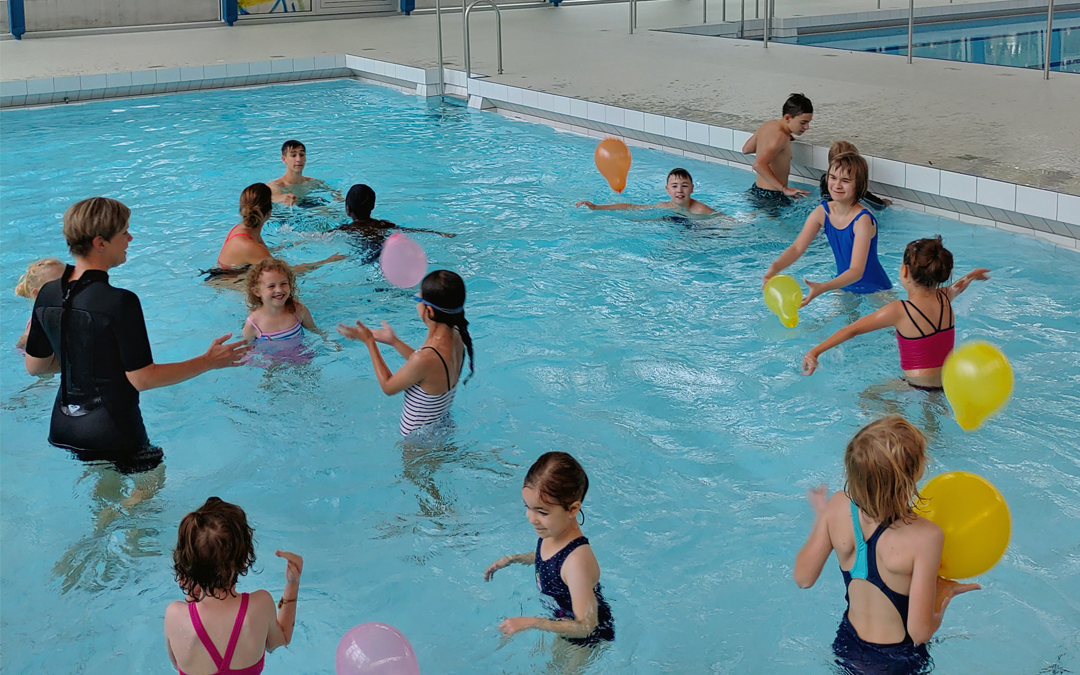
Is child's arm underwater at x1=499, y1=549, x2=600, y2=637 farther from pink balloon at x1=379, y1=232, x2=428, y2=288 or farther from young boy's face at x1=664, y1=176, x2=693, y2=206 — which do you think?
young boy's face at x1=664, y1=176, x2=693, y2=206

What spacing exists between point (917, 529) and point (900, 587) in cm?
18

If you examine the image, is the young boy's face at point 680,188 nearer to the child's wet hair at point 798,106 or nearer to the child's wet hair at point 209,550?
the child's wet hair at point 798,106

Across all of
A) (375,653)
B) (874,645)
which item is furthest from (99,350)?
(874,645)

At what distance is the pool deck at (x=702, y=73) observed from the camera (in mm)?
8281

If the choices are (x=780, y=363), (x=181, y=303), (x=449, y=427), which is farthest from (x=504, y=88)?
(x=449, y=427)

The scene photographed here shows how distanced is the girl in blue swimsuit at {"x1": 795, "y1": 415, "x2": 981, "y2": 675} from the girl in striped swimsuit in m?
1.72

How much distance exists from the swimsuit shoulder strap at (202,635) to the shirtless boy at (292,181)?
5.34 meters

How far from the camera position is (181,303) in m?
6.91

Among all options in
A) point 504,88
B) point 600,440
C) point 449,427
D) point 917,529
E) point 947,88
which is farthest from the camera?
point 504,88

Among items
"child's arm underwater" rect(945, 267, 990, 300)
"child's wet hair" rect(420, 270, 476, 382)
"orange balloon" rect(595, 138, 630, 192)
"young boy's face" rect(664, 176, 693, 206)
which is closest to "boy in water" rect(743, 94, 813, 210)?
"young boy's face" rect(664, 176, 693, 206)

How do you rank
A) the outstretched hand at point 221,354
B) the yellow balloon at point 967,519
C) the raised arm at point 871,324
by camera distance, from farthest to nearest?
the raised arm at point 871,324
the outstretched hand at point 221,354
the yellow balloon at point 967,519

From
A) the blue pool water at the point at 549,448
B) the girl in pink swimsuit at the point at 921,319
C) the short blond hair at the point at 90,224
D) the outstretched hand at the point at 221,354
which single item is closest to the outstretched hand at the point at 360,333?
the outstretched hand at the point at 221,354

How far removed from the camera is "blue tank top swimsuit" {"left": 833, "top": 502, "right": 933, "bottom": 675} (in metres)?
2.75

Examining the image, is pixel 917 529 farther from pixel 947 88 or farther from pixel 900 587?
pixel 947 88
